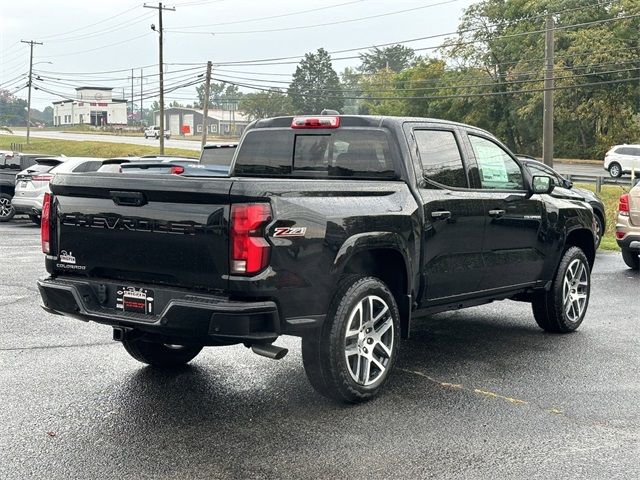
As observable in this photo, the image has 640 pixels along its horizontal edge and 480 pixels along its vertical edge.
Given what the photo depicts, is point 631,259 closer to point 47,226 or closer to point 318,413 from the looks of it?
point 318,413

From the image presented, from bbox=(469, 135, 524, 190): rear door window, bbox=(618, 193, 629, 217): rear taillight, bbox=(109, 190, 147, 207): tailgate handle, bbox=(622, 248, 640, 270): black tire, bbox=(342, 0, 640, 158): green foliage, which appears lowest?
bbox=(622, 248, 640, 270): black tire

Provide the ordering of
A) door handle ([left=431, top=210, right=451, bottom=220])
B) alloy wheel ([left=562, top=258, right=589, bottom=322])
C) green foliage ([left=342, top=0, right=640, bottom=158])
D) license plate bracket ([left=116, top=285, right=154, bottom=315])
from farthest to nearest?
green foliage ([left=342, top=0, right=640, bottom=158]) → alloy wheel ([left=562, top=258, right=589, bottom=322]) → door handle ([left=431, top=210, right=451, bottom=220]) → license plate bracket ([left=116, top=285, right=154, bottom=315])

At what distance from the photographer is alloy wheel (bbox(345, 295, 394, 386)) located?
5.26 m

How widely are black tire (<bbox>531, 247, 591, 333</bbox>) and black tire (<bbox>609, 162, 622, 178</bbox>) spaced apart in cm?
3495

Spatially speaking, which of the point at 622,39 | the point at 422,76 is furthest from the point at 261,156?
the point at 422,76

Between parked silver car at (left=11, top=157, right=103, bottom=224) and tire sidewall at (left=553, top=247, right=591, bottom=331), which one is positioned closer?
tire sidewall at (left=553, top=247, right=591, bottom=331)

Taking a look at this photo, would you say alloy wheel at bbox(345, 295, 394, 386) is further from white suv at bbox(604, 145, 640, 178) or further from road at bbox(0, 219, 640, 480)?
white suv at bbox(604, 145, 640, 178)

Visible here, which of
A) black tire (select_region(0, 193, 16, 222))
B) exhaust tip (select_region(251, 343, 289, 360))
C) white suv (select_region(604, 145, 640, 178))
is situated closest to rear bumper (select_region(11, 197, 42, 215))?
black tire (select_region(0, 193, 16, 222))

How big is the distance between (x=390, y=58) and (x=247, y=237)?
14419cm

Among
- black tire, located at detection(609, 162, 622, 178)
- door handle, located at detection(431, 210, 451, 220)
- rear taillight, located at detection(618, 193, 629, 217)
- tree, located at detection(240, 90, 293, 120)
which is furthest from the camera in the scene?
tree, located at detection(240, 90, 293, 120)

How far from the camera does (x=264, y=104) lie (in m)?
124

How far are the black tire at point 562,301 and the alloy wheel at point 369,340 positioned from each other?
259 centimetres

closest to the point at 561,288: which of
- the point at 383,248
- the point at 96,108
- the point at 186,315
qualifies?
the point at 383,248

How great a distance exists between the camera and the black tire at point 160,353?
601cm
